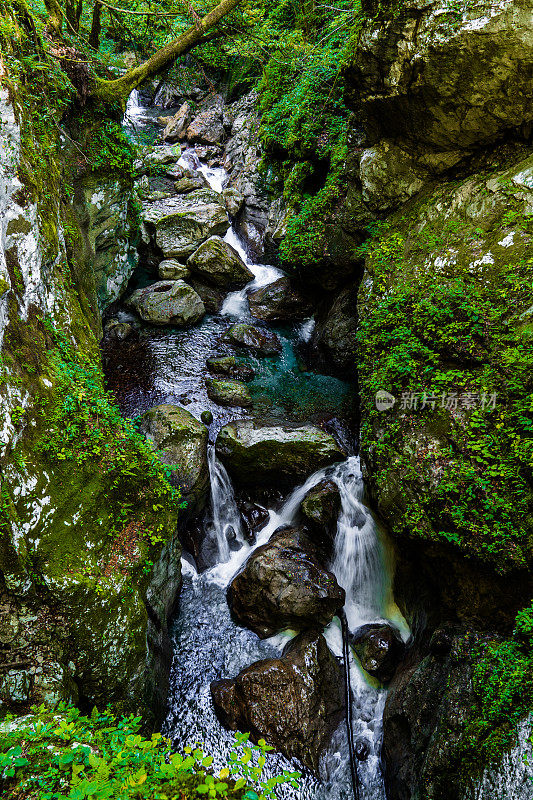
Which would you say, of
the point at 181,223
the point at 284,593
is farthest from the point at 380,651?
the point at 181,223

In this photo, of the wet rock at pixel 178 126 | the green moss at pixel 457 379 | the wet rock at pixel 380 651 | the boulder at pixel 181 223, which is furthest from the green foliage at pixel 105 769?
the wet rock at pixel 178 126

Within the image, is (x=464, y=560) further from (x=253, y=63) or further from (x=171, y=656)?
(x=253, y=63)

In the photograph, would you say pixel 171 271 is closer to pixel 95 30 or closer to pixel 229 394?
pixel 229 394

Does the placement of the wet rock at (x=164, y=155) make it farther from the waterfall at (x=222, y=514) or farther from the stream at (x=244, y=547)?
the waterfall at (x=222, y=514)

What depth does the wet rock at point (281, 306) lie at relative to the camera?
36.6 ft

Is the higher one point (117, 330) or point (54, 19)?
point (54, 19)

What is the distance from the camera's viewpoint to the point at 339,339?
9.56 m

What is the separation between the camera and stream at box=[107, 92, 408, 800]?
16.5 feet

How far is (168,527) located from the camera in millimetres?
5125

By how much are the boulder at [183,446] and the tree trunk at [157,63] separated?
A: 6.13 meters

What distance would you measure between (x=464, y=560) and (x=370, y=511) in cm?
204

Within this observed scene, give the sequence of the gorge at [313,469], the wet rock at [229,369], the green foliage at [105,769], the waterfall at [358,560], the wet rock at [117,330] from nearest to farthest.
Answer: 1. the green foliage at [105,769]
2. the gorge at [313,469]
3. the waterfall at [358,560]
4. the wet rock at [229,369]
5. the wet rock at [117,330]

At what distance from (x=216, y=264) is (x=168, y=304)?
2023mm

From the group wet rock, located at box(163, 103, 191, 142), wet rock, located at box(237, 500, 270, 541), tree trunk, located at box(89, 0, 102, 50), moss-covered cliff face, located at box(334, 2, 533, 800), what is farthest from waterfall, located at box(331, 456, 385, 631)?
wet rock, located at box(163, 103, 191, 142)
